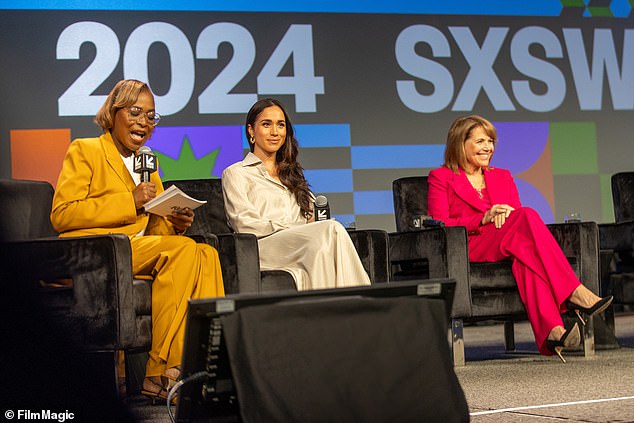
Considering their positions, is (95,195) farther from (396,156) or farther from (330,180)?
(396,156)

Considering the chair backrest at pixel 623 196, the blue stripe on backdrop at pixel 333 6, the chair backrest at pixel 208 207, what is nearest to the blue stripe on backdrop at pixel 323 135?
the blue stripe on backdrop at pixel 333 6

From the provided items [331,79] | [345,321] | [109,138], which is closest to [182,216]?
[109,138]

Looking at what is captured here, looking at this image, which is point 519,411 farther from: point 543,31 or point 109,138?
point 543,31

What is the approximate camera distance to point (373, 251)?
4180mm

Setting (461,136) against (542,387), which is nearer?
(542,387)

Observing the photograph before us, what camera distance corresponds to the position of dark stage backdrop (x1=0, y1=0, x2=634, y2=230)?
216 inches

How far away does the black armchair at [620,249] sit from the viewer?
4.70 metres

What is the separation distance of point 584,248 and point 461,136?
0.82 metres

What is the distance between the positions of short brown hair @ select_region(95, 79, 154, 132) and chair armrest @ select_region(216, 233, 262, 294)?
63cm

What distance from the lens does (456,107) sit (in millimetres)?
6105

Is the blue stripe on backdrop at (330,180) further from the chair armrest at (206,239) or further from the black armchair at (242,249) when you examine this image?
the chair armrest at (206,239)

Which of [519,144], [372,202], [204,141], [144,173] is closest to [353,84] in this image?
[372,202]

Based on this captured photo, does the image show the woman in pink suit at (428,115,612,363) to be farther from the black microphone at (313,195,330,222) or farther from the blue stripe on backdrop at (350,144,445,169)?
the blue stripe on backdrop at (350,144,445,169)

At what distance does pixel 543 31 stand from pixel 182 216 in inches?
141
